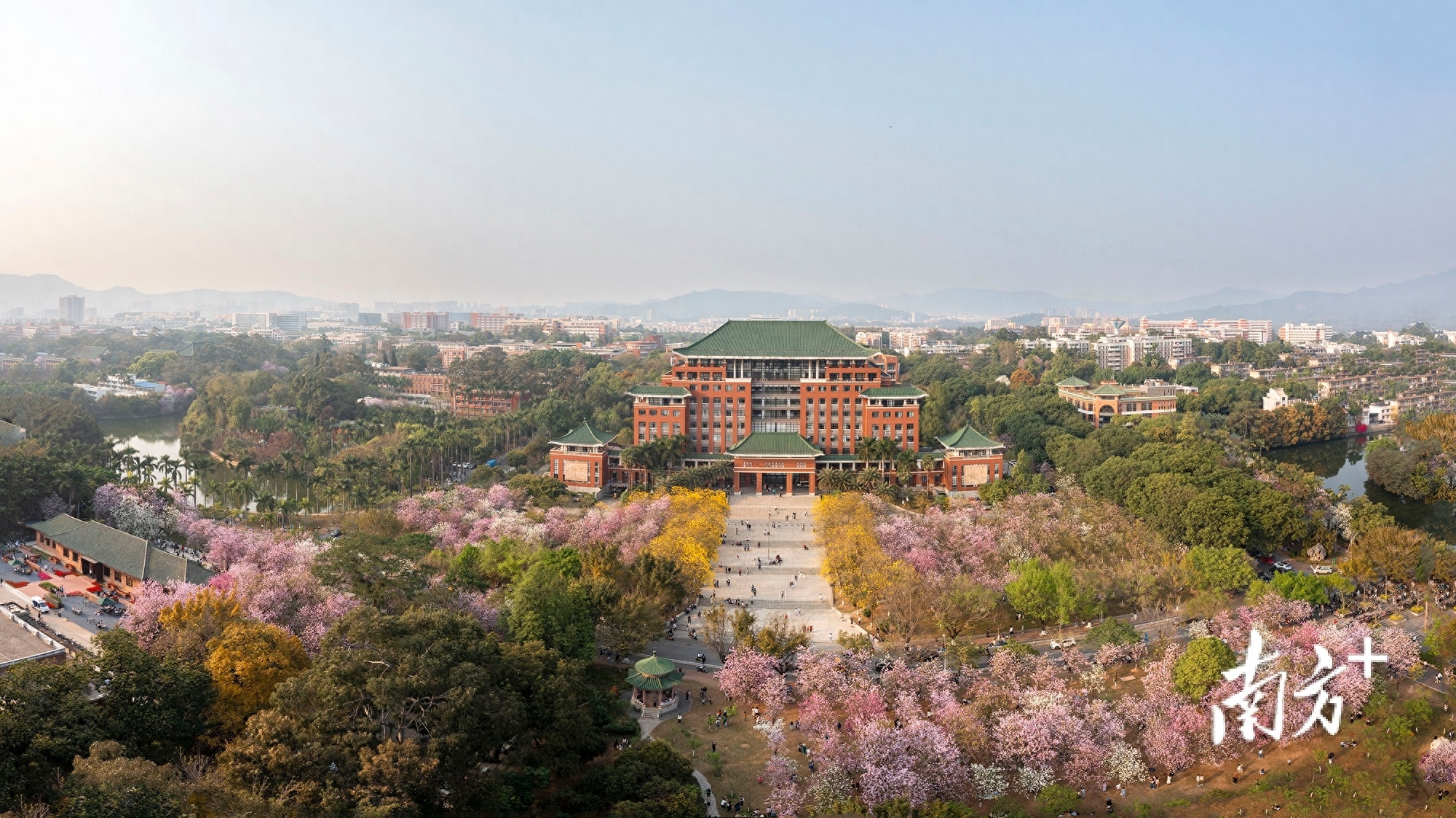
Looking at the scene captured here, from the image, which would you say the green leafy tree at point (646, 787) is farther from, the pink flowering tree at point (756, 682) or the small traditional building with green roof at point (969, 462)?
the small traditional building with green roof at point (969, 462)

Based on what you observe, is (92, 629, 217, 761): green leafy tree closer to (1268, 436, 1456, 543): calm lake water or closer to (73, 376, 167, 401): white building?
(1268, 436, 1456, 543): calm lake water

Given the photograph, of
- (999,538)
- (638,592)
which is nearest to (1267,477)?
(999,538)

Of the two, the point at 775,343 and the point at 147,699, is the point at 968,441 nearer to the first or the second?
the point at 775,343

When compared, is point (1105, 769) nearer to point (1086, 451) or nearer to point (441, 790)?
point (441, 790)

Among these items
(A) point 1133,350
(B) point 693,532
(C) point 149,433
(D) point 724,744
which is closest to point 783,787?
(D) point 724,744

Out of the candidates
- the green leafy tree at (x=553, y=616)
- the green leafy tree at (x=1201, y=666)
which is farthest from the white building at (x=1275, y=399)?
the green leafy tree at (x=553, y=616)
